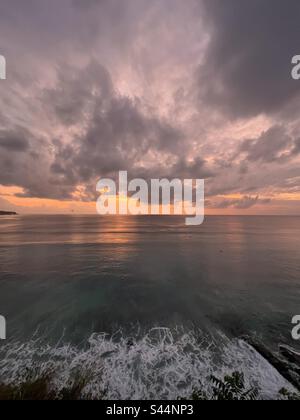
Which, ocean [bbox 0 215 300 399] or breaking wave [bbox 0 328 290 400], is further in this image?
ocean [bbox 0 215 300 399]

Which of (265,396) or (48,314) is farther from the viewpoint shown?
(48,314)

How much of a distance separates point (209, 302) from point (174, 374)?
10.9 metres

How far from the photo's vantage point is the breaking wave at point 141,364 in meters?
9.61

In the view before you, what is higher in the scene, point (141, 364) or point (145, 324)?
point (141, 364)

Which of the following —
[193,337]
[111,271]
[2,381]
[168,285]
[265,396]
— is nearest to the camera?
[265,396]

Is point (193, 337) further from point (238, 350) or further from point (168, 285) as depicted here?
point (168, 285)

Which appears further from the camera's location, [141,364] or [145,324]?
[145,324]

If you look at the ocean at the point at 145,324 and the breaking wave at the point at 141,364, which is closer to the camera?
the breaking wave at the point at 141,364

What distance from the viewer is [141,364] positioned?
11.4 metres

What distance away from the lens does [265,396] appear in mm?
9016

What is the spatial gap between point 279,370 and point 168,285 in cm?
1575

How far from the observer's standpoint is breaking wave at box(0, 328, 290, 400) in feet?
31.5

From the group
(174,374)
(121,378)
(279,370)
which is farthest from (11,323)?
(279,370)
